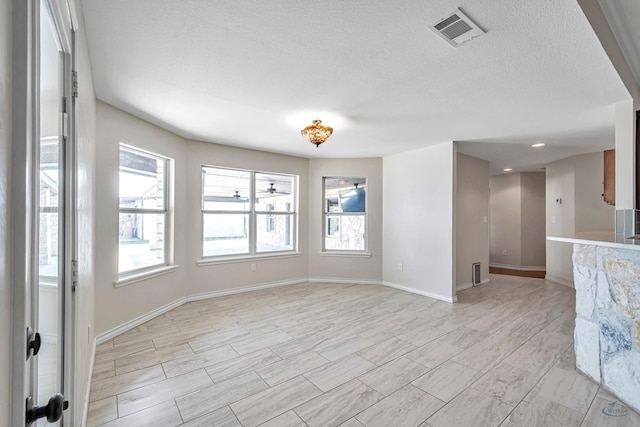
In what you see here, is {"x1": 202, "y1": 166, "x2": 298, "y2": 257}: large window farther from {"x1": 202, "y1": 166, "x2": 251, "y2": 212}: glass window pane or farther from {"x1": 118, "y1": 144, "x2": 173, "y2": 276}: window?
{"x1": 118, "y1": 144, "x2": 173, "y2": 276}: window

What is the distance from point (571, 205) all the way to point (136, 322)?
7280mm

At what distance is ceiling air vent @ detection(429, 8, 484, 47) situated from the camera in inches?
61.7

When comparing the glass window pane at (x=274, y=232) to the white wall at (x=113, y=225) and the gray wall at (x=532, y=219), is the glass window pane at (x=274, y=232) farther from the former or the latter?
the gray wall at (x=532, y=219)

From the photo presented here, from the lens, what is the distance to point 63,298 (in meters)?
1.32

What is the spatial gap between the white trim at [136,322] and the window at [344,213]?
2.74m

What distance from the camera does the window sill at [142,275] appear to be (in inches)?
118

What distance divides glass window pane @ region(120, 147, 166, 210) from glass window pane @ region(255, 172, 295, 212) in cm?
157

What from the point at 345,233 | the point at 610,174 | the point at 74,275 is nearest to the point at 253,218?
the point at 345,233

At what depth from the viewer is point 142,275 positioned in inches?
129

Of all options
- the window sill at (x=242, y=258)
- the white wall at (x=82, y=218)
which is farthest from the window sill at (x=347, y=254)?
the white wall at (x=82, y=218)

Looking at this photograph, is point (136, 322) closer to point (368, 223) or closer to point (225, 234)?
point (225, 234)

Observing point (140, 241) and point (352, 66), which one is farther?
point (140, 241)

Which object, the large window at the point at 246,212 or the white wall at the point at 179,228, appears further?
the large window at the point at 246,212

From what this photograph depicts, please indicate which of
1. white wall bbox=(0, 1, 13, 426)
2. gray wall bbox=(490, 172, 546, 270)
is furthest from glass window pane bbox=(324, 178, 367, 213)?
white wall bbox=(0, 1, 13, 426)
